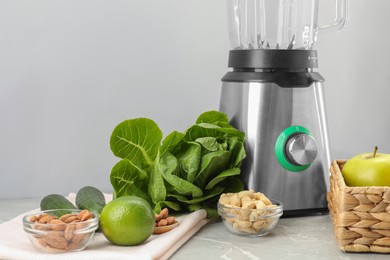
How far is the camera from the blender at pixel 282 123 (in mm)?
1236

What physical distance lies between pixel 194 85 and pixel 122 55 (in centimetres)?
18

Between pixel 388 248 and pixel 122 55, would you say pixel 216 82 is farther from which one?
pixel 388 248

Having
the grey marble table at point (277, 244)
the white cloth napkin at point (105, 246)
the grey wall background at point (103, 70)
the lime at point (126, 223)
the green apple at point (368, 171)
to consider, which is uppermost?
the grey wall background at point (103, 70)

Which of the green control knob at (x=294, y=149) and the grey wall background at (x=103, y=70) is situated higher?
the grey wall background at (x=103, y=70)

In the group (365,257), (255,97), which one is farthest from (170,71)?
(365,257)

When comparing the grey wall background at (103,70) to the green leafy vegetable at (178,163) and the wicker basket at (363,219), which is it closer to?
the green leafy vegetable at (178,163)

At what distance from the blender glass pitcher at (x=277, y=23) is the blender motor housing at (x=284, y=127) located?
0.40 feet

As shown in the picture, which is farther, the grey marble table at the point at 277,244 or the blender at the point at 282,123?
the blender at the point at 282,123

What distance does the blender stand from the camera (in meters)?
1.24

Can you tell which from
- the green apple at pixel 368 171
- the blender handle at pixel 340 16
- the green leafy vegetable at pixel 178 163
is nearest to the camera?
the green apple at pixel 368 171

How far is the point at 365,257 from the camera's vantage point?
1.03 m

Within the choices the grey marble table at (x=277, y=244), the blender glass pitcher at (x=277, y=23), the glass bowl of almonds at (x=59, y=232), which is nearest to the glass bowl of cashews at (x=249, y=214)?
the grey marble table at (x=277, y=244)

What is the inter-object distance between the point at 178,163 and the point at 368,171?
34cm

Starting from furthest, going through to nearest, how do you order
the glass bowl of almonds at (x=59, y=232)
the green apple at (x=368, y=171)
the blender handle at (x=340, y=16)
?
the blender handle at (x=340, y=16)
the green apple at (x=368, y=171)
the glass bowl of almonds at (x=59, y=232)
